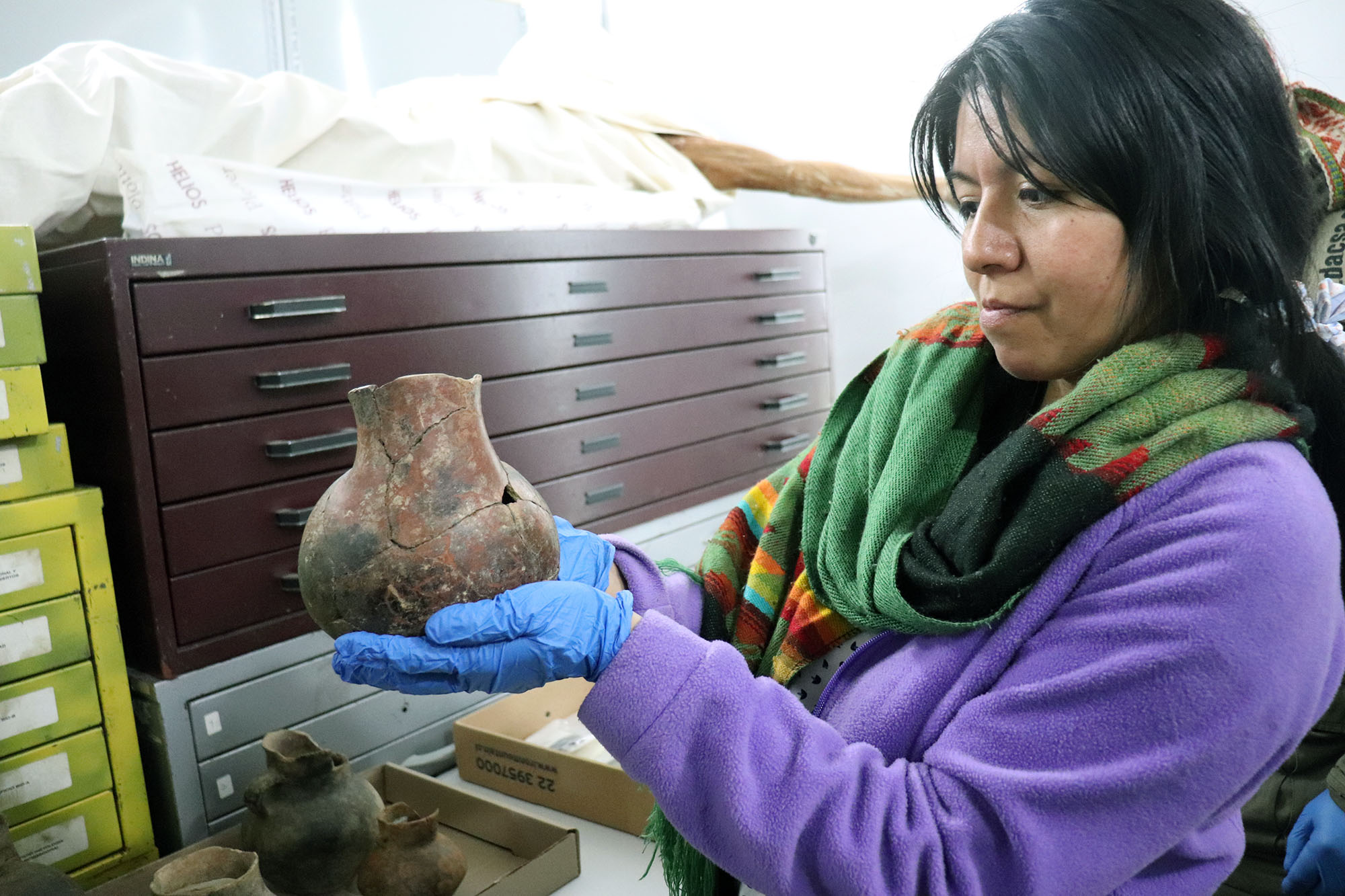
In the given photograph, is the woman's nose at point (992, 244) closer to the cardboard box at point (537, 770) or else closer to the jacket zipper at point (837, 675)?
the jacket zipper at point (837, 675)

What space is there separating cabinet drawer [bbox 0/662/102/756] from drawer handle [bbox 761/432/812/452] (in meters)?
1.81

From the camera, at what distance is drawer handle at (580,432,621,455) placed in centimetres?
227

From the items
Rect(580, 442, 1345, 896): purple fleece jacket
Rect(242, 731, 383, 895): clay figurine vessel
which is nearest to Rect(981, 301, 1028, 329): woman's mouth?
Rect(580, 442, 1345, 896): purple fleece jacket

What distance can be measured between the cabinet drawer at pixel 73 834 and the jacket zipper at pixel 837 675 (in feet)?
3.89

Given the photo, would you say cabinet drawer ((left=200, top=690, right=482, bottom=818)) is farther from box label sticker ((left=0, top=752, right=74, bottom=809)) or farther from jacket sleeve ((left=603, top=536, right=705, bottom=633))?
jacket sleeve ((left=603, top=536, right=705, bottom=633))

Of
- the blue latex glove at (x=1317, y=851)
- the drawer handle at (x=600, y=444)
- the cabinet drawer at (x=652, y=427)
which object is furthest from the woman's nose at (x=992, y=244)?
the drawer handle at (x=600, y=444)

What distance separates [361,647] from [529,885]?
689 mm

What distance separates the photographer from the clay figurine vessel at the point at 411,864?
144 centimetres

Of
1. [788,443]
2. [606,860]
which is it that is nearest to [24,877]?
[606,860]

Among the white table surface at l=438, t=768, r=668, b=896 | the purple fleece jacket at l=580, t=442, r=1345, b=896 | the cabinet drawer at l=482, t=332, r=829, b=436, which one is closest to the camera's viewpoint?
the purple fleece jacket at l=580, t=442, r=1345, b=896

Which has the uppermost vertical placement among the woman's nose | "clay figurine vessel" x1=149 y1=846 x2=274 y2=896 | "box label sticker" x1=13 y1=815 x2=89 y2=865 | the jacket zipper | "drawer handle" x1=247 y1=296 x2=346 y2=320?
"drawer handle" x1=247 y1=296 x2=346 y2=320

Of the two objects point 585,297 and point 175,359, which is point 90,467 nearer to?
point 175,359

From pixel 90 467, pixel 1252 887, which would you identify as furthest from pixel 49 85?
pixel 1252 887

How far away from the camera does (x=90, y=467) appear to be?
5.41 ft
